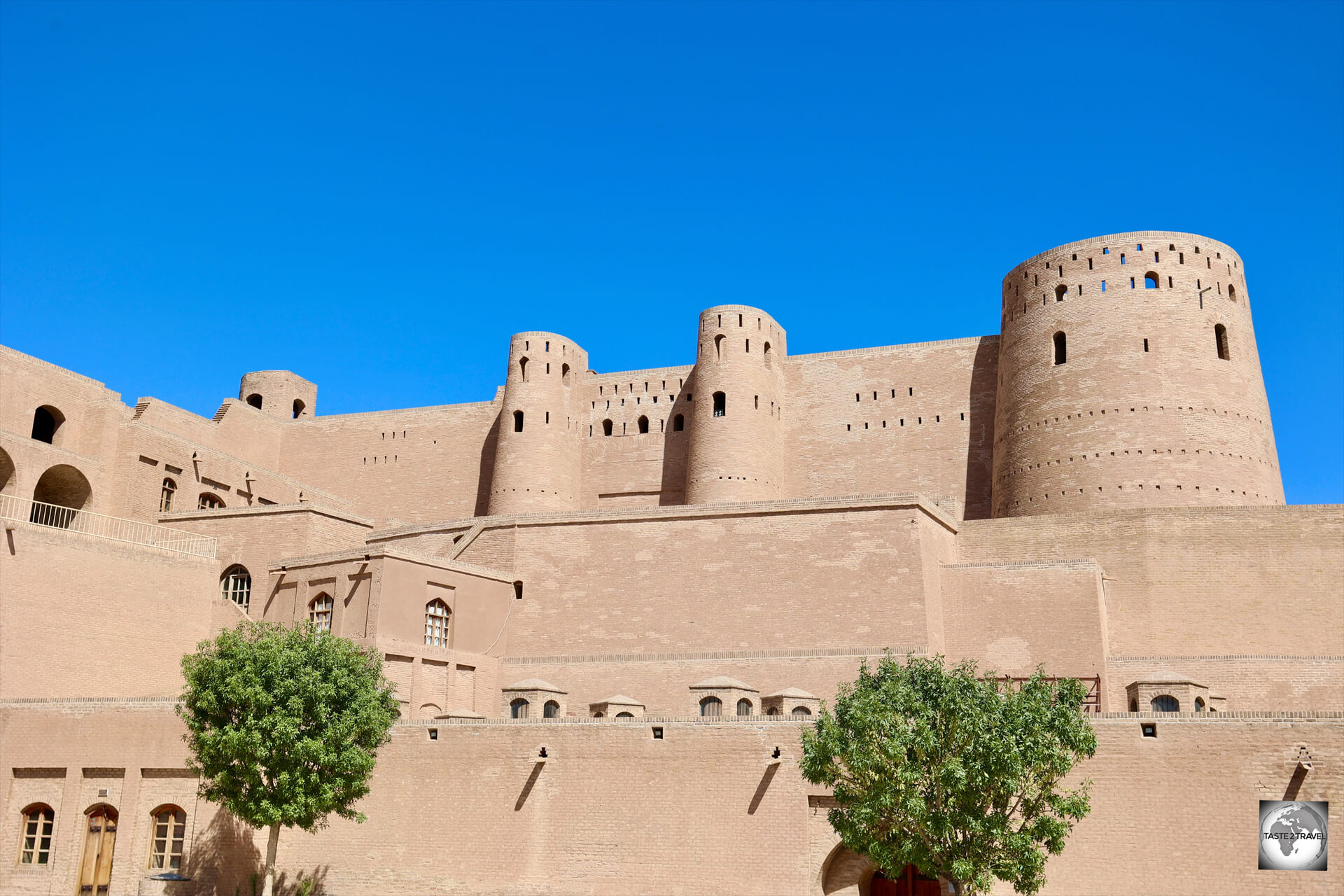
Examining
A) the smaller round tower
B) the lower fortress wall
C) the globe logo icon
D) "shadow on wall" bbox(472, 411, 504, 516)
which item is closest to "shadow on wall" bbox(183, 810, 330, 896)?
the lower fortress wall

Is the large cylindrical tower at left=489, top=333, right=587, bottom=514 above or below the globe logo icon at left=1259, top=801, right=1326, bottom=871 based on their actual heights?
above

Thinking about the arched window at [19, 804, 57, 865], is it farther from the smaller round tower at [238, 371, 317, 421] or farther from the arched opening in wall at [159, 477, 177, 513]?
the smaller round tower at [238, 371, 317, 421]

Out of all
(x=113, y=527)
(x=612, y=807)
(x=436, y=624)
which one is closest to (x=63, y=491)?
(x=113, y=527)

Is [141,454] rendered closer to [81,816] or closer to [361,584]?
[361,584]

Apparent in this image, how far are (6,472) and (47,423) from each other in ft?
15.0

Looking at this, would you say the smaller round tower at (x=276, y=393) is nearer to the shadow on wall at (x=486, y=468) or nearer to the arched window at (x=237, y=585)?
the shadow on wall at (x=486, y=468)

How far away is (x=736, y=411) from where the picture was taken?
35.7 meters

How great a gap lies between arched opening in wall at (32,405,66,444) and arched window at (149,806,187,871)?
44.6 ft

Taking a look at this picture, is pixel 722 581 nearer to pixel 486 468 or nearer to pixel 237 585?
pixel 237 585

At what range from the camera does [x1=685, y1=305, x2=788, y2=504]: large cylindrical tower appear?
1387 inches

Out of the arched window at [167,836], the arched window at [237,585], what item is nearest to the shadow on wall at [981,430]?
the arched window at [237,585]

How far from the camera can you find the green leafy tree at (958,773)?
1484 cm

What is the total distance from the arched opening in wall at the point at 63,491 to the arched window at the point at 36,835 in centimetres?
986

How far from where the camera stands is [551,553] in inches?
1064
